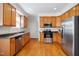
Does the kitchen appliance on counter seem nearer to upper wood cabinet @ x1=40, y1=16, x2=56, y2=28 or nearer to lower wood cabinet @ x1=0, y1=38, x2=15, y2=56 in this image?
upper wood cabinet @ x1=40, y1=16, x2=56, y2=28

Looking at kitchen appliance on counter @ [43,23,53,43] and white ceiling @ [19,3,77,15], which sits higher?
white ceiling @ [19,3,77,15]

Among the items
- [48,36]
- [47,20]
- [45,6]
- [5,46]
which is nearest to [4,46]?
[5,46]

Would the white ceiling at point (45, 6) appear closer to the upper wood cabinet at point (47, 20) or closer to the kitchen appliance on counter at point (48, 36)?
the upper wood cabinet at point (47, 20)

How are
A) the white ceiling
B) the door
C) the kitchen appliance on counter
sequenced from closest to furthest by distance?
the door < the white ceiling < the kitchen appliance on counter

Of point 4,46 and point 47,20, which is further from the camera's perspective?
point 47,20

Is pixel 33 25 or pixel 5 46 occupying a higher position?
pixel 33 25

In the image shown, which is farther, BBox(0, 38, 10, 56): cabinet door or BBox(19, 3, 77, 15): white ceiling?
BBox(19, 3, 77, 15): white ceiling

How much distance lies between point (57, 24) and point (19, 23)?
3.19 metres

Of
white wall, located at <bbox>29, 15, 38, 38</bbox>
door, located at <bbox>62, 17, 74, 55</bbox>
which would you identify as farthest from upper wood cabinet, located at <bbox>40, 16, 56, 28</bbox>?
door, located at <bbox>62, 17, 74, 55</bbox>

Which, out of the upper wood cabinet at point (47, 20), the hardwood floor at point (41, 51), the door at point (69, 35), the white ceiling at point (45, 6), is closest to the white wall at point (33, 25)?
the upper wood cabinet at point (47, 20)

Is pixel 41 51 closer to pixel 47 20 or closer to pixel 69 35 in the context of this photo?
pixel 69 35

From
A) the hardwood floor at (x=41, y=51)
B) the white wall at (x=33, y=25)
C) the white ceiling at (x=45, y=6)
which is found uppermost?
the white ceiling at (x=45, y=6)

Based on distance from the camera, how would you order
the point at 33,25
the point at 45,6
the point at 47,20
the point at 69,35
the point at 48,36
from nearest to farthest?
the point at 69,35 < the point at 45,6 < the point at 48,36 < the point at 47,20 < the point at 33,25

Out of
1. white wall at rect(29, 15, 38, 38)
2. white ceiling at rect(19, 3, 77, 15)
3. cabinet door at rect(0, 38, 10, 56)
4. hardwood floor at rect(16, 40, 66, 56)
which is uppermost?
white ceiling at rect(19, 3, 77, 15)
